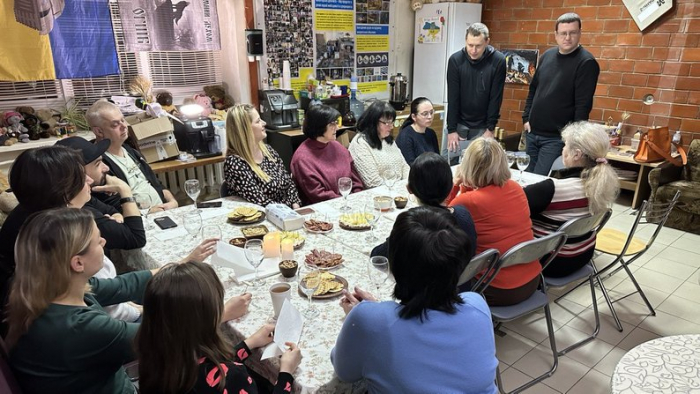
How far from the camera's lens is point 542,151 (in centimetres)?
388

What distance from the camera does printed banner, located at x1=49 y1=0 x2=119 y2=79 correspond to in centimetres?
357

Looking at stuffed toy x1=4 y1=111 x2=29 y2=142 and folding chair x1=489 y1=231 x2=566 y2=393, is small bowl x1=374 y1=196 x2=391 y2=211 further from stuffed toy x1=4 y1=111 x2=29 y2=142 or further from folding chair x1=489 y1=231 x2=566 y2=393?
stuffed toy x1=4 y1=111 x2=29 y2=142

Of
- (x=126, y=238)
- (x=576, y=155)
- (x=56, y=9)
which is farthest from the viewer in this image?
(x=56, y=9)

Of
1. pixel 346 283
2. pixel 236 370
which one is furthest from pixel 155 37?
pixel 236 370

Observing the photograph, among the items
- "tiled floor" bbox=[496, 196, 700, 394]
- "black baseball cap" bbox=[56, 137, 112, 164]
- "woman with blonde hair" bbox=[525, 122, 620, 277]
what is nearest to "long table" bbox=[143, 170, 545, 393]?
"black baseball cap" bbox=[56, 137, 112, 164]

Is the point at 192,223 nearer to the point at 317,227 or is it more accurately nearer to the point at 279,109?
the point at 317,227

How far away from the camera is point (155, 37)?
407 cm

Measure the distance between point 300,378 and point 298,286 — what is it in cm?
44

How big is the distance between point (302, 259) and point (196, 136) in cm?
256

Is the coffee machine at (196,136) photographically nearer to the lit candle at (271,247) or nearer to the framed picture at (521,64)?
the lit candle at (271,247)

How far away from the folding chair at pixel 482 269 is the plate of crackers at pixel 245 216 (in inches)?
42.1

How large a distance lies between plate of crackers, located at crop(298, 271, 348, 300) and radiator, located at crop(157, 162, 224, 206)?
2954 millimetres

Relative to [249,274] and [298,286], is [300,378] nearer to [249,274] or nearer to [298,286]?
[298,286]

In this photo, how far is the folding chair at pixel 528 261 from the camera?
1.93 meters
